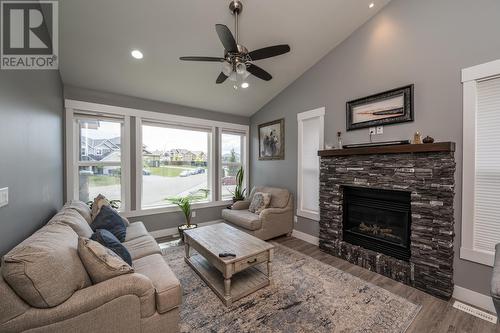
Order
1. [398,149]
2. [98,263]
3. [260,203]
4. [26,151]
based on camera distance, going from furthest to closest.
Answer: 1. [260,203]
2. [398,149]
3. [26,151]
4. [98,263]

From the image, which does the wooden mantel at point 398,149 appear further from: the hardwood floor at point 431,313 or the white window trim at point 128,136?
the white window trim at point 128,136

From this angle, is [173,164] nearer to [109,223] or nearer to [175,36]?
[109,223]

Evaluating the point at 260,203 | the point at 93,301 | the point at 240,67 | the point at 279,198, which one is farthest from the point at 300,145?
the point at 93,301

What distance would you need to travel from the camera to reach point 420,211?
7.53 ft

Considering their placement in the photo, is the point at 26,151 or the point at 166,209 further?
the point at 166,209

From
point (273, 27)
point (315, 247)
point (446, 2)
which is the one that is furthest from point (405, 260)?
point (273, 27)

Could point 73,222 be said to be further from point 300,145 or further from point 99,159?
point 300,145

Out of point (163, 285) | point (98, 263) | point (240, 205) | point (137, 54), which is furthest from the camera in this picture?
point (240, 205)

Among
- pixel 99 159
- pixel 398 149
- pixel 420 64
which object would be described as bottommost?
pixel 99 159

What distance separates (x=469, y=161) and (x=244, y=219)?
295cm

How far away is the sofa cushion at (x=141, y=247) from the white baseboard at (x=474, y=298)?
3206 mm

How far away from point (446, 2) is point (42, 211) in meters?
4.91

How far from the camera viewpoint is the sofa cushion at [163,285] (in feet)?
4.85

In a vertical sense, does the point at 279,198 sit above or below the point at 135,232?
above
